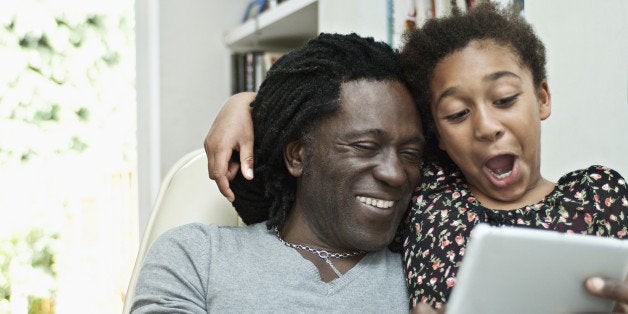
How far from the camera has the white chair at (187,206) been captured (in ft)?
5.25

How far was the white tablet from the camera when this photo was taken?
794mm

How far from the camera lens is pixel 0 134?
401 centimetres

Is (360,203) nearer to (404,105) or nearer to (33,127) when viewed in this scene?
(404,105)

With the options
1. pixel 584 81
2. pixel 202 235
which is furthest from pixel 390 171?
pixel 584 81

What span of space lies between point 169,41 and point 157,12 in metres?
0.12

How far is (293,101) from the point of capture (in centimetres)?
141

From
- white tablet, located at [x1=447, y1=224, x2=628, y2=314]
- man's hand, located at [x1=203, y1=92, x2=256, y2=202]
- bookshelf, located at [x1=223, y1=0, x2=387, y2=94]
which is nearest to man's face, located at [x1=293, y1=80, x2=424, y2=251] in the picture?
man's hand, located at [x1=203, y1=92, x2=256, y2=202]

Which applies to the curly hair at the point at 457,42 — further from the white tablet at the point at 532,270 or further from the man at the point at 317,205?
the white tablet at the point at 532,270

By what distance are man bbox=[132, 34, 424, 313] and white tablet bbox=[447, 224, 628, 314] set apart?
446mm

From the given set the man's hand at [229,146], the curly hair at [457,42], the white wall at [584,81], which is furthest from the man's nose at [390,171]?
the white wall at [584,81]

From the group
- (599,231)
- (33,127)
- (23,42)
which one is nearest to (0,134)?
(33,127)

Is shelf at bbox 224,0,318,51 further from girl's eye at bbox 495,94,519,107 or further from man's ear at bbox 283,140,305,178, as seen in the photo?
girl's eye at bbox 495,94,519,107

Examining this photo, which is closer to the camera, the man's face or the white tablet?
the white tablet

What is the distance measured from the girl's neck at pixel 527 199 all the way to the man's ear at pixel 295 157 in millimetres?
348
